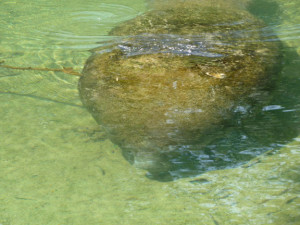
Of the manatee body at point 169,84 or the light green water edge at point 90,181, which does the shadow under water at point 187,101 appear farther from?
the light green water edge at point 90,181

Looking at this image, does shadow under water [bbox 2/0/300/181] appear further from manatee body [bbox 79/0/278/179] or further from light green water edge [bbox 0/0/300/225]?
light green water edge [bbox 0/0/300/225]

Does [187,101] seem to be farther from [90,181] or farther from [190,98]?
[90,181]

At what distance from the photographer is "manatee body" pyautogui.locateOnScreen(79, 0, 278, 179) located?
3.13 metres

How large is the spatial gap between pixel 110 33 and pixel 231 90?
273cm

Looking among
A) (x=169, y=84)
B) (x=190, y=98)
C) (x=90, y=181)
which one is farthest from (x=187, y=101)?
(x=90, y=181)

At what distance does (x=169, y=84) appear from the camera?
3.43m

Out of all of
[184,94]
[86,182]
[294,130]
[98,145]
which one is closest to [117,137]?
[98,145]

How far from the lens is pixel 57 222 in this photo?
2391mm

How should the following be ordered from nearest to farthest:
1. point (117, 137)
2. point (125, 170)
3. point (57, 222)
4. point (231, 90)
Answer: point (57, 222), point (125, 170), point (117, 137), point (231, 90)

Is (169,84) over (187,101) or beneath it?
over

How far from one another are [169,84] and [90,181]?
1.30m

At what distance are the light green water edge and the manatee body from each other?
0.24m

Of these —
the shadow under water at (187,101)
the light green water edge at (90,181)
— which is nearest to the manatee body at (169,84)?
the shadow under water at (187,101)

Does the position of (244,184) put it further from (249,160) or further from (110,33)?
(110,33)
